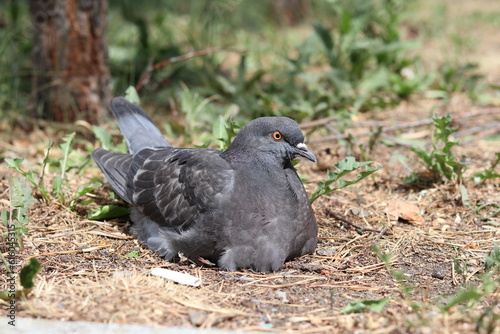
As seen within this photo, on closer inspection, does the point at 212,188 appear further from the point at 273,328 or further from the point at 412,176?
the point at 412,176

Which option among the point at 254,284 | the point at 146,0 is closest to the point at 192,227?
the point at 254,284

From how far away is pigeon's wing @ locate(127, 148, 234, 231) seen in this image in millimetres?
3557

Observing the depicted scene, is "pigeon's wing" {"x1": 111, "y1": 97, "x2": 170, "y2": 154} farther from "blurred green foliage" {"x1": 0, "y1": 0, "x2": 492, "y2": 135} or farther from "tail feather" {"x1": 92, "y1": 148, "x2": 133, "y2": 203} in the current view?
"blurred green foliage" {"x1": 0, "y1": 0, "x2": 492, "y2": 135}

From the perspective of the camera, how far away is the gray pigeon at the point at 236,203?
3428 millimetres

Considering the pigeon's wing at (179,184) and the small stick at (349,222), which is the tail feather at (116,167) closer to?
the pigeon's wing at (179,184)

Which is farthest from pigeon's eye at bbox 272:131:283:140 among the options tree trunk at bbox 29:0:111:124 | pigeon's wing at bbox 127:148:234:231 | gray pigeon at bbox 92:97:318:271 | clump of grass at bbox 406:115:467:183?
tree trunk at bbox 29:0:111:124

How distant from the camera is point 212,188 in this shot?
3547mm

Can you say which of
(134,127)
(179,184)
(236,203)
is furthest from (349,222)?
(134,127)

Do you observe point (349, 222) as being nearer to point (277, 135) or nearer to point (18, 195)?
point (277, 135)

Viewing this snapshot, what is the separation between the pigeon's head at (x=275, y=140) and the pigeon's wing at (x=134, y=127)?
1.23 metres

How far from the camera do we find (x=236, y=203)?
136 inches

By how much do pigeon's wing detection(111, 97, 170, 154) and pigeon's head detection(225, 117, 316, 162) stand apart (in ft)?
4.04

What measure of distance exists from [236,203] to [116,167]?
1.22 m

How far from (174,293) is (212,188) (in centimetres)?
76
